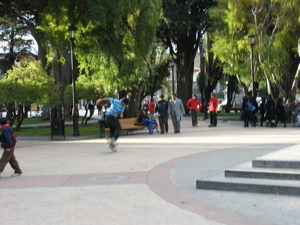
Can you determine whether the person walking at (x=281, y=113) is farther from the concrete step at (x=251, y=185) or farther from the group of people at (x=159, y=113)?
the concrete step at (x=251, y=185)

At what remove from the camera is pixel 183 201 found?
20.6ft

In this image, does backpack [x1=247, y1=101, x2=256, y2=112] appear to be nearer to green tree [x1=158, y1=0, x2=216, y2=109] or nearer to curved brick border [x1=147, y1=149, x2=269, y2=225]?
green tree [x1=158, y1=0, x2=216, y2=109]

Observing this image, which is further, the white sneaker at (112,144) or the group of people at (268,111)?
the group of people at (268,111)

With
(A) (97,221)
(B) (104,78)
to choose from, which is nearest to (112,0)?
(B) (104,78)

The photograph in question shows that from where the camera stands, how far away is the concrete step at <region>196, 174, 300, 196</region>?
255 inches

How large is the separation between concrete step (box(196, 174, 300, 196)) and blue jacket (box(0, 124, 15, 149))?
13.0 ft

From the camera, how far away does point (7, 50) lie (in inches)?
2079

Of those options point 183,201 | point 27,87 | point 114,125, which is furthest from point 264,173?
point 27,87

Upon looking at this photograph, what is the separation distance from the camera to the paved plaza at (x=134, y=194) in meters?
5.50

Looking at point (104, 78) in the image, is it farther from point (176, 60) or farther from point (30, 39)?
point (30, 39)

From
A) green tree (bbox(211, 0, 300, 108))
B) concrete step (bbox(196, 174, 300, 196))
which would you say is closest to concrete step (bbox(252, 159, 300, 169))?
concrete step (bbox(196, 174, 300, 196))

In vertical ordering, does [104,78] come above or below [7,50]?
below

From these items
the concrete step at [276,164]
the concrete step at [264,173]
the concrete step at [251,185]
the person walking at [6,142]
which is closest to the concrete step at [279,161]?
the concrete step at [276,164]

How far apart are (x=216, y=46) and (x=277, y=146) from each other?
51.6 feet
